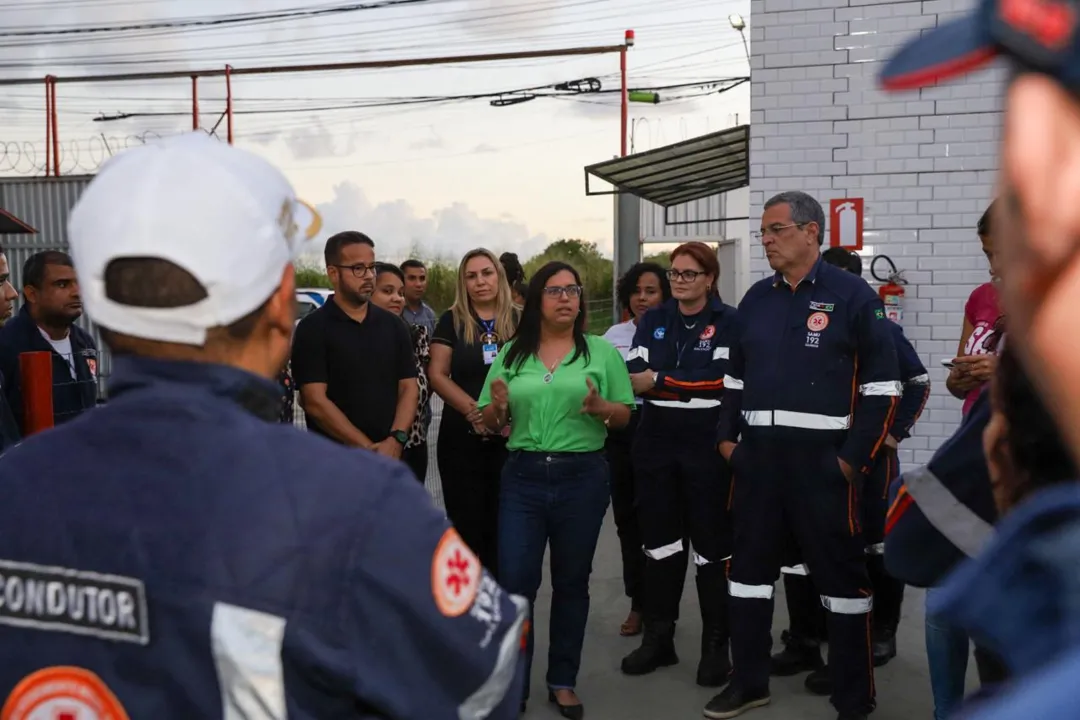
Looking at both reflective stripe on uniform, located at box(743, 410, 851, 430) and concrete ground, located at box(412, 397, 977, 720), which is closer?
reflective stripe on uniform, located at box(743, 410, 851, 430)

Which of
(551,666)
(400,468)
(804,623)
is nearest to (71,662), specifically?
(400,468)

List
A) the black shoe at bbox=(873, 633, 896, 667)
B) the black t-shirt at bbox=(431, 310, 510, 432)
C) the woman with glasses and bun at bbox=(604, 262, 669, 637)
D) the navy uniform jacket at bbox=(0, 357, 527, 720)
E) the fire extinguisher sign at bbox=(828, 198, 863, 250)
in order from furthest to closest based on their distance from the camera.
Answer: the fire extinguisher sign at bbox=(828, 198, 863, 250), the woman with glasses and bun at bbox=(604, 262, 669, 637), the black t-shirt at bbox=(431, 310, 510, 432), the black shoe at bbox=(873, 633, 896, 667), the navy uniform jacket at bbox=(0, 357, 527, 720)

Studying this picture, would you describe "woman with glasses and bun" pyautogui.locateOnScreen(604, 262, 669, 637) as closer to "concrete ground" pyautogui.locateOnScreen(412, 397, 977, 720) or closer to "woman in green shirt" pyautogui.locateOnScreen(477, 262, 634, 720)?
"concrete ground" pyautogui.locateOnScreen(412, 397, 977, 720)

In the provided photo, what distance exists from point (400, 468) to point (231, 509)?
0.22 metres

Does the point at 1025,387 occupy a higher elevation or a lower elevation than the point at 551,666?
higher

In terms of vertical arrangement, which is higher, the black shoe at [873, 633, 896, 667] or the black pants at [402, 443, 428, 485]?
the black pants at [402, 443, 428, 485]

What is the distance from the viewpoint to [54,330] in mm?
5059

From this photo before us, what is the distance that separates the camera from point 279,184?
1.38 metres

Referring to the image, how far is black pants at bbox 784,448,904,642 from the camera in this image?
497 centimetres

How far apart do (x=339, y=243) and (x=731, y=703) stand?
113 inches


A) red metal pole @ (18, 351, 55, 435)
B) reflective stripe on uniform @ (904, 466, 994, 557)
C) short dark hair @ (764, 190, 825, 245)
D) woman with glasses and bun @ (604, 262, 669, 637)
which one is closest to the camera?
reflective stripe on uniform @ (904, 466, 994, 557)

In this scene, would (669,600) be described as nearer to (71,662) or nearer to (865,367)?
(865,367)

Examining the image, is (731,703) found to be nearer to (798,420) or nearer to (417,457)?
(798,420)

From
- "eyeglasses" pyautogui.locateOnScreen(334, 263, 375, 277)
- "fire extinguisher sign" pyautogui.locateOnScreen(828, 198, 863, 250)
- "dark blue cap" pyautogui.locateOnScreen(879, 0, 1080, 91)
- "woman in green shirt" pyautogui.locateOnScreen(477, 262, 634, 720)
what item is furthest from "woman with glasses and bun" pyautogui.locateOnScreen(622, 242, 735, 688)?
"dark blue cap" pyautogui.locateOnScreen(879, 0, 1080, 91)
